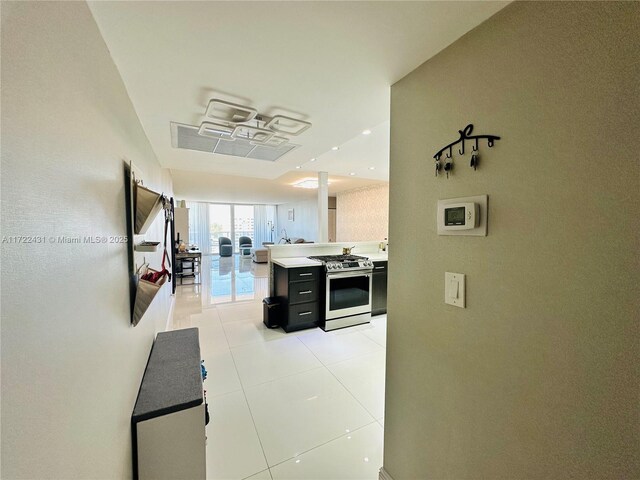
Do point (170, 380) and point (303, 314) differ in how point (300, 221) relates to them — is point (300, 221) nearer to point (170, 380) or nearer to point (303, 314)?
point (303, 314)

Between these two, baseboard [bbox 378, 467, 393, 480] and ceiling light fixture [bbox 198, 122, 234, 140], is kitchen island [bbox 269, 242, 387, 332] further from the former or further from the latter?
baseboard [bbox 378, 467, 393, 480]

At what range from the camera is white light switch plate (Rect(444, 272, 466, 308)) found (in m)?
1.05

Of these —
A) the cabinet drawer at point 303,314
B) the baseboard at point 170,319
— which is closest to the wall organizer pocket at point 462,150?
the cabinet drawer at point 303,314

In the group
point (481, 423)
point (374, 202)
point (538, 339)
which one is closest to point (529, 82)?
point (538, 339)

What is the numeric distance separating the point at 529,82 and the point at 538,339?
822 mm

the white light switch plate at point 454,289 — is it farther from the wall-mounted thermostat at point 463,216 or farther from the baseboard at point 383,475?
the baseboard at point 383,475

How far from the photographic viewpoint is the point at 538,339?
82 cm

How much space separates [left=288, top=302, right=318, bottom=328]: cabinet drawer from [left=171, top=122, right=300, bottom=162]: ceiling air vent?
6.25ft

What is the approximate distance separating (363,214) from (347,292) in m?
3.74

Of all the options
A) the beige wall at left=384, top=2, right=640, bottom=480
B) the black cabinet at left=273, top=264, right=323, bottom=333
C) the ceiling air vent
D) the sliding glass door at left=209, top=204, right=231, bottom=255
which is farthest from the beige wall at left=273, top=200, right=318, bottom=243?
the beige wall at left=384, top=2, right=640, bottom=480

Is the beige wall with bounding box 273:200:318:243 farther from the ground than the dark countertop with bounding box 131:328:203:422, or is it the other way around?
the beige wall with bounding box 273:200:318:243

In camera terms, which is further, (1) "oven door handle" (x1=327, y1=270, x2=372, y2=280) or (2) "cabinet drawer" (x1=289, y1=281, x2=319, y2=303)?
(1) "oven door handle" (x1=327, y1=270, x2=372, y2=280)

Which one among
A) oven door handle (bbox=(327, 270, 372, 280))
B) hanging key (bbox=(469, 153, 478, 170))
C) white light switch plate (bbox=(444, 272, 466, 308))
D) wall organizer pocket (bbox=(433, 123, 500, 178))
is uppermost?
wall organizer pocket (bbox=(433, 123, 500, 178))

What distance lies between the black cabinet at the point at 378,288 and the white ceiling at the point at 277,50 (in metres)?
2.52
